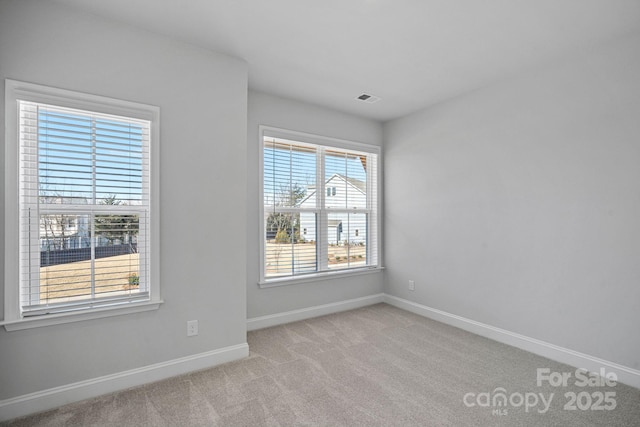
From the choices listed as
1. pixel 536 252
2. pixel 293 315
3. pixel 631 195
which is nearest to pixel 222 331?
pixel 293 315

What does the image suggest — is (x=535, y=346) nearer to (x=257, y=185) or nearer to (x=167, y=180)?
(x=257, y=185)

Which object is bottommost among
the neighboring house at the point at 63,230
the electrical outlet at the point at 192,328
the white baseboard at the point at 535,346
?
the white baseboard at the point at 535,346

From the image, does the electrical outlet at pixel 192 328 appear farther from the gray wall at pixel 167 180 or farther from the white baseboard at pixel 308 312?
the white baseboard at pixel 308 312

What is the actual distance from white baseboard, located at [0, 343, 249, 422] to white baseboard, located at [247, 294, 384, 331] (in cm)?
66

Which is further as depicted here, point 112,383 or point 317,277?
point 317,277

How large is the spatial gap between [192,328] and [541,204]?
327cm

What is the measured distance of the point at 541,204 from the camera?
279cm

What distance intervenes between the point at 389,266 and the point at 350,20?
3.19 metres

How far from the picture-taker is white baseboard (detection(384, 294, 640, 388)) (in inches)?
90.7

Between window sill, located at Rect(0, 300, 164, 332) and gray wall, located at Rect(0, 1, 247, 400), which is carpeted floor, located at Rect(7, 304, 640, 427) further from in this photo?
window sill, located at Rect(0, 300, 164, 332)

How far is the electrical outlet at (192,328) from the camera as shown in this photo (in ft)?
8.07

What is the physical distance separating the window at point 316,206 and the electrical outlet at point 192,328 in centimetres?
99

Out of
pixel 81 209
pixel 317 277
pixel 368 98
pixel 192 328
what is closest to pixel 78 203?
pixel 81 209

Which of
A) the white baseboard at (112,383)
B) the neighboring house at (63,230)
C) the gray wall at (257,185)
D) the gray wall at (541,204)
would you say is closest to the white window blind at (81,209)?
the neighboring house at (63,230)
